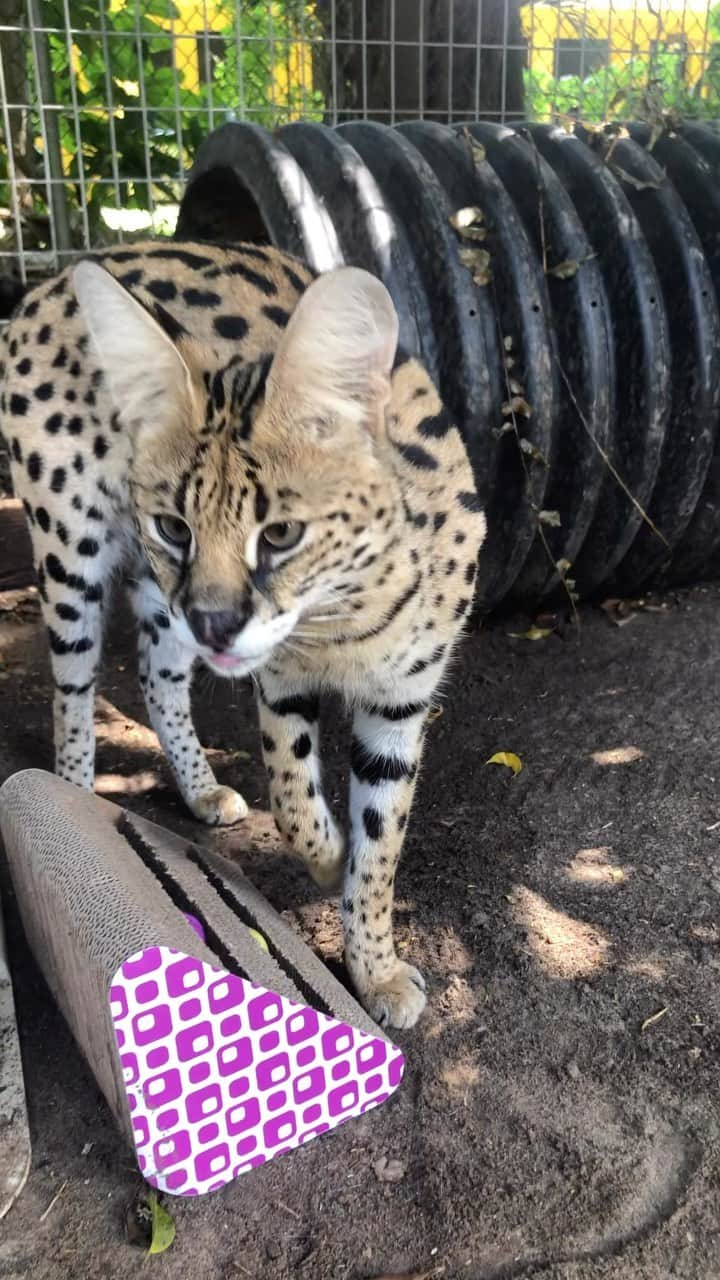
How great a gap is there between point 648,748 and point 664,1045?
1283 mm

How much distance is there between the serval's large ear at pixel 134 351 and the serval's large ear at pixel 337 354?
0.62 ft

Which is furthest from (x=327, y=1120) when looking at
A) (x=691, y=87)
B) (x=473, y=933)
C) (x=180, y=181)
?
(x=691, y=87)

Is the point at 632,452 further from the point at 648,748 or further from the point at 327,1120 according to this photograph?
the point at 327,1120

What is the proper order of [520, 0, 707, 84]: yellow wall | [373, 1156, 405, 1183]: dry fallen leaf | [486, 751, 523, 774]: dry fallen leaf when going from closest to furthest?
[373, 1156, 405, 1183]: dry fallen leaf < [486, 751, 523, 774]: dry fallen leaf < [520, 0, 707, 84]: yellow wall

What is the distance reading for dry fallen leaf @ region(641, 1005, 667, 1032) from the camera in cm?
229

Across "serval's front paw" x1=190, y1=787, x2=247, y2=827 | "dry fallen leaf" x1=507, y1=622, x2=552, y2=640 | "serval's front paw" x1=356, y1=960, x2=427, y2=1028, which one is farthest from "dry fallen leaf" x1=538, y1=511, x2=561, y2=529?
"serval's front paw" x1=356, y1=960, x2=427, y2=1028

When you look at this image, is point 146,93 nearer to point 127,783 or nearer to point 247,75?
point 247,75

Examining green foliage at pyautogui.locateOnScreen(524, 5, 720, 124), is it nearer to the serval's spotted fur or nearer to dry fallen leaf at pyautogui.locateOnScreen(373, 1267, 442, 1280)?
the serval's spotted fur

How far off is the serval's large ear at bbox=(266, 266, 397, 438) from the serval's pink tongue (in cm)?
94

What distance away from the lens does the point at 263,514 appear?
68.7 inches

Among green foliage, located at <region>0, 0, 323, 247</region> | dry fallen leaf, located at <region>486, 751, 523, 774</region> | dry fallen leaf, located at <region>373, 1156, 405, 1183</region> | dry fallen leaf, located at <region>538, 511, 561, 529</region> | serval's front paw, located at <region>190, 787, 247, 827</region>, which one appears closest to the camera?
dry fallen leaf, located at <region>373, 1156, 405, 1183</region>

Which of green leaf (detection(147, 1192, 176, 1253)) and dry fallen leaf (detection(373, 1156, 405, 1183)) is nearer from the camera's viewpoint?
green leaf (detection(147, 1192, 176, 1253))

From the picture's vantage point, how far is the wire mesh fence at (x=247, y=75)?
5.20 metres

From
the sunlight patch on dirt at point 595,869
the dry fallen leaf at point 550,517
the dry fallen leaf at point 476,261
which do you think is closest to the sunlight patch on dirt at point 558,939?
the sunlight patch on dirt at point 595,869
